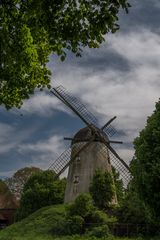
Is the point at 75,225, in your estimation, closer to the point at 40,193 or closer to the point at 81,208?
the point at 81,208

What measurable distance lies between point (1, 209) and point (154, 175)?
46550 mm

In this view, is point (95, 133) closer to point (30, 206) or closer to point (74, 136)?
point (74, 136)

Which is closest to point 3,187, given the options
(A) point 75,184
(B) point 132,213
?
(A) point 75,184

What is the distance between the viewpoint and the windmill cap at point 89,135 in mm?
59719

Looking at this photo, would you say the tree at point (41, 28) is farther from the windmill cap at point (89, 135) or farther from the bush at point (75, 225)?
the windmill cap at point (89, 135)

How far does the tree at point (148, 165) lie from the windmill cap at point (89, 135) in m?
22.9

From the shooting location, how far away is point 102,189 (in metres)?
54.3

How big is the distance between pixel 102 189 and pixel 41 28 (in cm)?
4131

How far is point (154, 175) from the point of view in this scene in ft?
112

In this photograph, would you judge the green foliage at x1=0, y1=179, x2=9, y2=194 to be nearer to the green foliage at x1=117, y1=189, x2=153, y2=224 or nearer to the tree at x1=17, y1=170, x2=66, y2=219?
the tree at x1=17, y1=170, x2=66, y2=219

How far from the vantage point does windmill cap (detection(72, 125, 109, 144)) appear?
5972cm

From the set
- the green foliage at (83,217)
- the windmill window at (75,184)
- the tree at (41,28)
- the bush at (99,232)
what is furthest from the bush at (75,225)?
the tree at (41,28)

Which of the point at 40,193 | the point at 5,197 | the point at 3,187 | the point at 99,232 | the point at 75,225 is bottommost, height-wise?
the point at 99,232

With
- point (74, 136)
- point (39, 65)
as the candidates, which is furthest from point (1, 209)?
point (39, 65)
